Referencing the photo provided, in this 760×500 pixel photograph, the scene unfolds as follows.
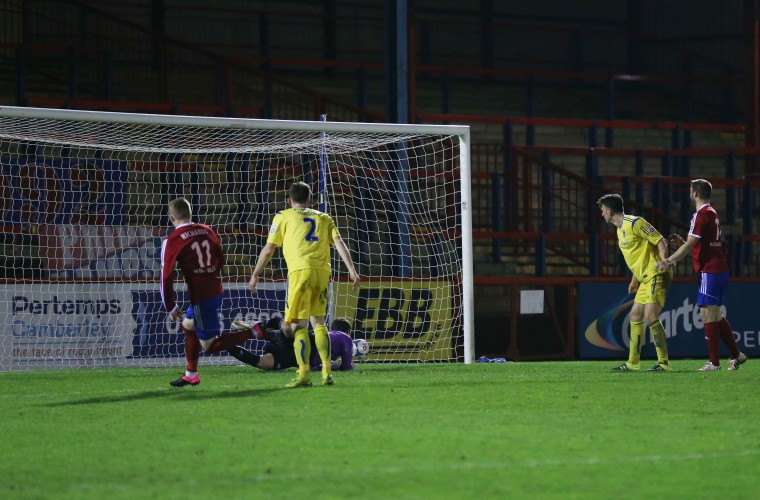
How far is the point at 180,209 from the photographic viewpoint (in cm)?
1041

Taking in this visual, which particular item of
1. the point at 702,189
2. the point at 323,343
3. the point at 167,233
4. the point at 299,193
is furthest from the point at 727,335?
the point at 167,233

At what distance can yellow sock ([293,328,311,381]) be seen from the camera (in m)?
10.3

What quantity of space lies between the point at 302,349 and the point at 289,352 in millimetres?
2424

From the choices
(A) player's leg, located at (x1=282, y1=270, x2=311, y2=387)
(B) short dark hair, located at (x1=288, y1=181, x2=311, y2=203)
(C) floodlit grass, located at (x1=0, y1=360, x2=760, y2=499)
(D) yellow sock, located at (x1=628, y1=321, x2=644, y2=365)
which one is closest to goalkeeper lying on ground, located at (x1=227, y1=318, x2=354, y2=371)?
(C) floodlit grass, located at (x1=0, y1=360, x2=760, y2=499)

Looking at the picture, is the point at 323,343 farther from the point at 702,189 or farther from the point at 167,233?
the point at 167,233

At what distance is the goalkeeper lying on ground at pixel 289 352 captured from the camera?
12523 millimetres

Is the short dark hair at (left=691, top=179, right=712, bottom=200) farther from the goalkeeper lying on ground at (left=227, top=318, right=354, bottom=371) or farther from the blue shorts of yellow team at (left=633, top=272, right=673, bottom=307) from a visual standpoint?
the goalkeeper lying on ground at (left=227, top=318, right=354, bottom=371)

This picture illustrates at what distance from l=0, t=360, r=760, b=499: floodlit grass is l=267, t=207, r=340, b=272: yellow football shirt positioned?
105 centimetres

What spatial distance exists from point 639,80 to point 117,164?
44.3ft

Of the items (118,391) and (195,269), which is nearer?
(195,269)

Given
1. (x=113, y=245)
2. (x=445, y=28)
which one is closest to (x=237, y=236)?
(x=113, y=245)

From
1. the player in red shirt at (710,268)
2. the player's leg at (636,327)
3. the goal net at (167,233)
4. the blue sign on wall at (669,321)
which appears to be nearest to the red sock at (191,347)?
the goal net at (167,233)

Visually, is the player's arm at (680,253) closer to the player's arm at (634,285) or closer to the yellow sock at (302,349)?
the player's arm at (634,285)

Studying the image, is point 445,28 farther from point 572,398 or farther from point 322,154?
point 572,398
